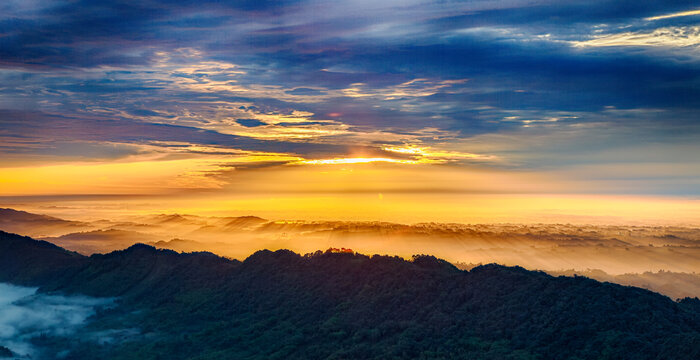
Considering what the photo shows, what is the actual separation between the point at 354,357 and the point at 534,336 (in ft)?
72.1

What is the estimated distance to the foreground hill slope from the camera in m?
59.1

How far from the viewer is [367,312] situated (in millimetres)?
75562

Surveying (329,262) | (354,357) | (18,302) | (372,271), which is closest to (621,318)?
(354,357)

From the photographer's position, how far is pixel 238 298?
308 ft

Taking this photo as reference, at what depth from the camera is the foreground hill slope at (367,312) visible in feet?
Result: 194

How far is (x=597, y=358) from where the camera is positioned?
175ft

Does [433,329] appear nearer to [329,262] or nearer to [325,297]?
[325,297]

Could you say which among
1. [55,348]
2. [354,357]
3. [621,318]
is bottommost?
[55,348]

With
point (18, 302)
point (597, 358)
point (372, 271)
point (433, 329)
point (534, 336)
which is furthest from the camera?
point (18, 302)

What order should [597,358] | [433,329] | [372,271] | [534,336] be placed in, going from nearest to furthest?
[597,358] < [534,336] < [433,329] < [372,271]

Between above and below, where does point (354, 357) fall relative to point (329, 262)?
below

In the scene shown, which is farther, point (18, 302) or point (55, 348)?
point (18, 302)

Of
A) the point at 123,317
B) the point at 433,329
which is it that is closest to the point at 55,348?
the point at 123,317

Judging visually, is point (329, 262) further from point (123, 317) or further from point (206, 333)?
point (123, 317)
